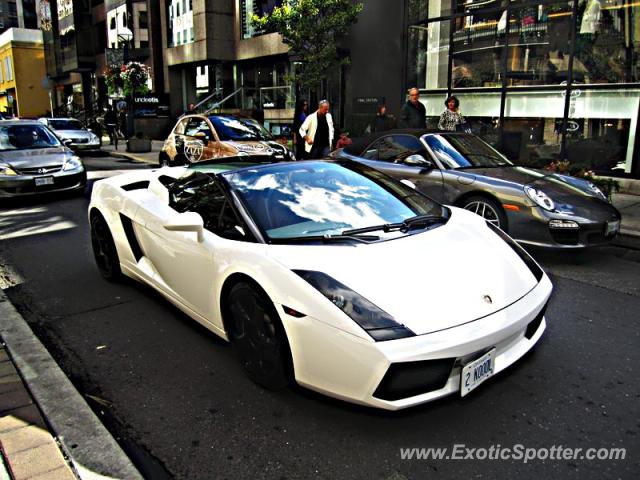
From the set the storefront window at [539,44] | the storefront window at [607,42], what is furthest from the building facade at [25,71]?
the storefront window at [607,42]

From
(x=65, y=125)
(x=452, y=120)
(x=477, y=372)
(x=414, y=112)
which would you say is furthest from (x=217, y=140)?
(x=65, y=125)

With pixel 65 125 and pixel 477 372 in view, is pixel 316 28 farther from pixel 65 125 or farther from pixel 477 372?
pixel 477 372

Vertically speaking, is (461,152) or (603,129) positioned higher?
(603,129)

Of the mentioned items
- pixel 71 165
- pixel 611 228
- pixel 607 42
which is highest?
pixel 607 42

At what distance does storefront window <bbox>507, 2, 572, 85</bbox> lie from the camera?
1155 centimetres

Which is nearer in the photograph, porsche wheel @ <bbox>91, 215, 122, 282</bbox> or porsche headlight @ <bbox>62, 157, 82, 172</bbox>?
porsche wheel @ <bbox>91, 215, 122, 282</bbox>

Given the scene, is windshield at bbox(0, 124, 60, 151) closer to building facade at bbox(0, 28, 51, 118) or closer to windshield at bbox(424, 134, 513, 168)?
windshield at bbox(424, 134, 513, 168)

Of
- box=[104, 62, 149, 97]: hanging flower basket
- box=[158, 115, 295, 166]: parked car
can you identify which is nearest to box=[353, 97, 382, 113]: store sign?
box=[158, 115, 295, 166]: parked car

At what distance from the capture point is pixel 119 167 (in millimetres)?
15656

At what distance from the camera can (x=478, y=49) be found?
43.3 ft

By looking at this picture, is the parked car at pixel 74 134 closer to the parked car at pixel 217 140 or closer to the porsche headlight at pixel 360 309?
the parked car at pixel 217 140

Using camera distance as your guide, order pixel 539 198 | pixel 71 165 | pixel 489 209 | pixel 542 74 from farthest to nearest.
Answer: pixel 542 74
pixel 71 165
pixel 489 209
pixel 539 198

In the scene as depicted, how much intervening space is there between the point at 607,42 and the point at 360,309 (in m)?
11.1

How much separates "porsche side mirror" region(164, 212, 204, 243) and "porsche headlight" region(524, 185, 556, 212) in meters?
3.74
